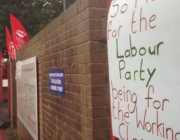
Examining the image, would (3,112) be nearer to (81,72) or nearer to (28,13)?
(81,72)

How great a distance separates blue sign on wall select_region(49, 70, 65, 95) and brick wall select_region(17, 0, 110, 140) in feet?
0.25

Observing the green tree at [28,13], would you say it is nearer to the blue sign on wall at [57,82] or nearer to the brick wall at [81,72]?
the blue sign on wall at [57,82]

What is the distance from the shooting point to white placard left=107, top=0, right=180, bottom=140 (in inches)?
Answer: 62.1

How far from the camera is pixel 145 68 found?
5.89 ft

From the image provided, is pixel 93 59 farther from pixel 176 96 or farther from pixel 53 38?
pixel 53 38

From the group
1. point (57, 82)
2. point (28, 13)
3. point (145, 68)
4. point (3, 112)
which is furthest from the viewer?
point (28, 13)

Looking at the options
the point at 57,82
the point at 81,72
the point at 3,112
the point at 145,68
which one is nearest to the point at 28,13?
the point at 3,112

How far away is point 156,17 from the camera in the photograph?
1688 millimetres

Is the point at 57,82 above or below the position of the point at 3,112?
above

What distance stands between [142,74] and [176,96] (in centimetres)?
32

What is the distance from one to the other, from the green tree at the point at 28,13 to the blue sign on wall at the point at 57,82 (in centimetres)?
1852

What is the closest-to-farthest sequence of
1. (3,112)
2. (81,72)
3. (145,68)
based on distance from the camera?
(145,68)
(81,72)
(3,112)

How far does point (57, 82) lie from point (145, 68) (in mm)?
2118

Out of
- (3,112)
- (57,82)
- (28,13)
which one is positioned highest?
(28,13)
